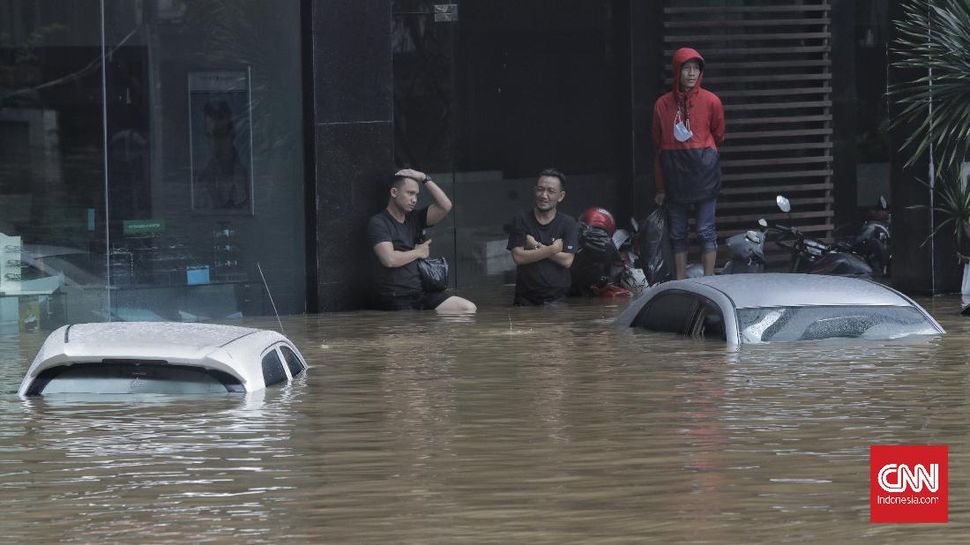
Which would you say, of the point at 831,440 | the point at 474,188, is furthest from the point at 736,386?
the point at 474,188

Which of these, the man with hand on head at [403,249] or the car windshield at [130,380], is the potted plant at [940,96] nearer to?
the man with hand on head at [403,249]

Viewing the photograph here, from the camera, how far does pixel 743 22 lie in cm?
1895

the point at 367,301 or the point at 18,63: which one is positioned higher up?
the point at 18,63

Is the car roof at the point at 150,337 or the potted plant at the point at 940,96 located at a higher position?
the potted plant at the point at 940,96

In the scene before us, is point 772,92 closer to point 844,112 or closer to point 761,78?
point 761,78

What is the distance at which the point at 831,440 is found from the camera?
29.3ft

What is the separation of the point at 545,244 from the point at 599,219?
5.61 feet

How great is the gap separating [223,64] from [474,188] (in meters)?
Result: 3.27

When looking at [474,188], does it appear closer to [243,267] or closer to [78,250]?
[243,267]

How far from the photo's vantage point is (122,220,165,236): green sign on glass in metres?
16.1

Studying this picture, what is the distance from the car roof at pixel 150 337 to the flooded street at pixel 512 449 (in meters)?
0.32

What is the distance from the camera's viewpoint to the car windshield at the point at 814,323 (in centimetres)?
1204

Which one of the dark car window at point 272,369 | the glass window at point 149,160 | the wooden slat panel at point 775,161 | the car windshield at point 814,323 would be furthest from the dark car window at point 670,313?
the wooden slat panel at point 775,161

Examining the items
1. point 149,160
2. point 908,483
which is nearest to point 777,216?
point 149,160
